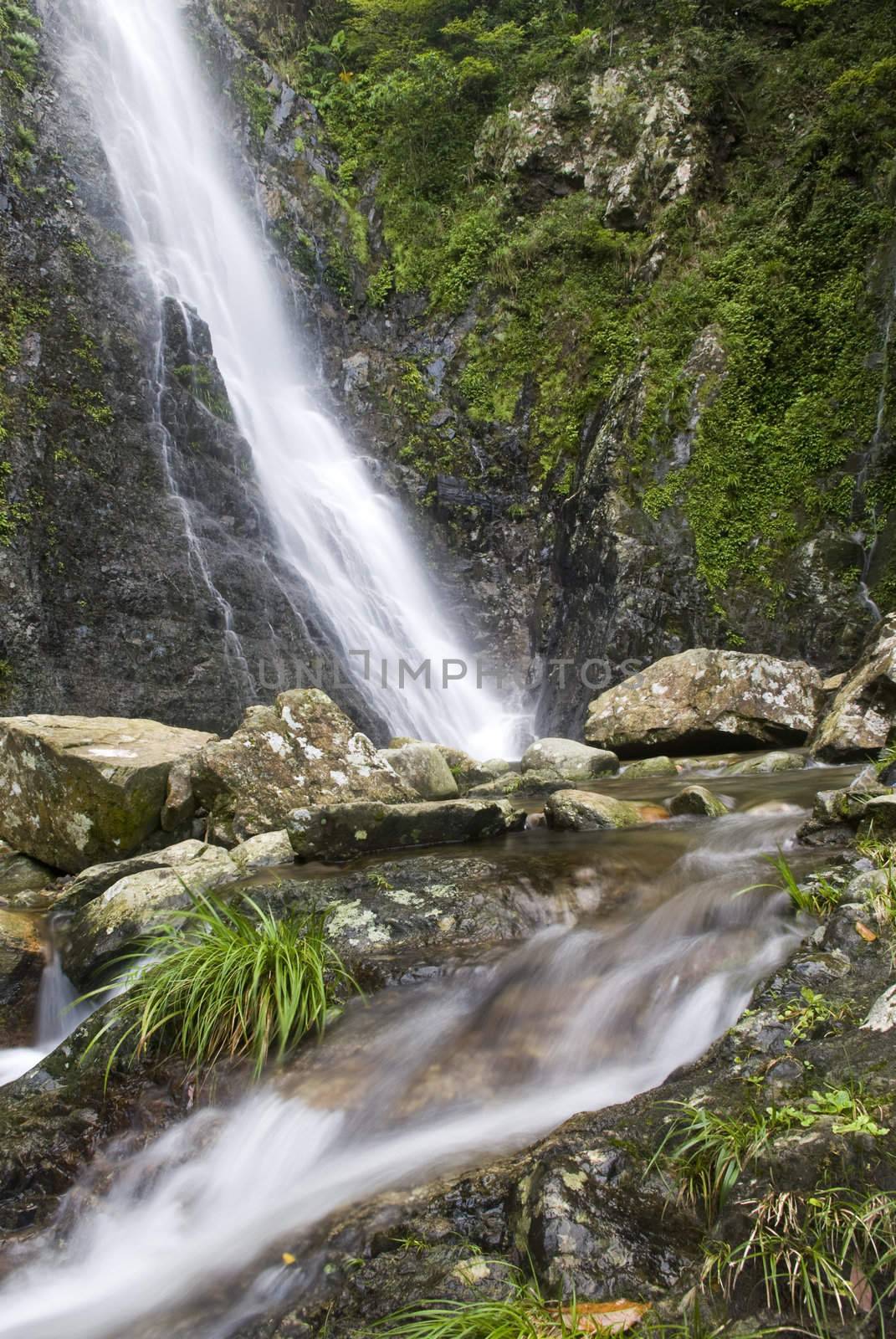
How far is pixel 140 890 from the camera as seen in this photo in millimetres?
4746

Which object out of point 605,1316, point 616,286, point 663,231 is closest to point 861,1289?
point 605,1316

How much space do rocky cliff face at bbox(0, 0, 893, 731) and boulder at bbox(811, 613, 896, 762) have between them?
3337 mm

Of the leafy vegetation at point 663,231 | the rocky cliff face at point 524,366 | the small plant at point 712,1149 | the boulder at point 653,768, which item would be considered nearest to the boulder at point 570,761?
the boulder at point 653,768

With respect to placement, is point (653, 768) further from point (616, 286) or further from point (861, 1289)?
point (616, 286)

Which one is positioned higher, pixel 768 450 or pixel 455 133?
pixel 455 133

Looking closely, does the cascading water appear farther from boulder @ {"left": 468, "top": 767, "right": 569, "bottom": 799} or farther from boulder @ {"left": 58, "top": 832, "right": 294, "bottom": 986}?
boulder @ {"left": 58, "top": 832, "right": 294, "bottom": 986}

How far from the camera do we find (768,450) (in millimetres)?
12734

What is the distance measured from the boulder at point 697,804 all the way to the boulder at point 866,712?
87.3 inches

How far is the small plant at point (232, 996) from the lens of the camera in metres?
3.15

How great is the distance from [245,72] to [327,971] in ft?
89.3

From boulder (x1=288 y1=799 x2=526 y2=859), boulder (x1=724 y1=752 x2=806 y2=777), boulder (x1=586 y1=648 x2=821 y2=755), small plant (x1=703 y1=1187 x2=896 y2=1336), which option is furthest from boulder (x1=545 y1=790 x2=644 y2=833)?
small plant (x1=703 y1=1187 x2=896 y2=1336)

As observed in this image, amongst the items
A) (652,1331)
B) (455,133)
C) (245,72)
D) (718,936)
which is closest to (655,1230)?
(652,1331)

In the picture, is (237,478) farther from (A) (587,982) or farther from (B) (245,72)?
(B) (245,72)

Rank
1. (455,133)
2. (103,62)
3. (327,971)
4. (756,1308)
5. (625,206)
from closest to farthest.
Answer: (756,1308) < (327,971) < (625,206) < (103,62) < (455,133)
